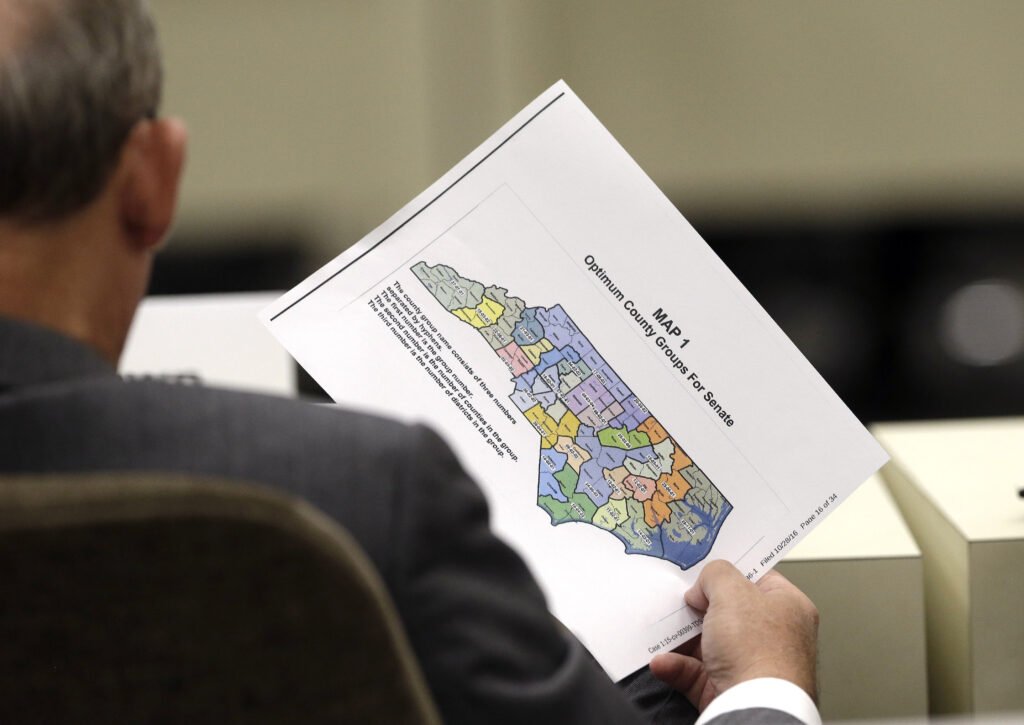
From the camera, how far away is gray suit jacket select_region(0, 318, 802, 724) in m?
0.44

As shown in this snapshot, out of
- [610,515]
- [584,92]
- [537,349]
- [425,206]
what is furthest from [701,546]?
[584,92]

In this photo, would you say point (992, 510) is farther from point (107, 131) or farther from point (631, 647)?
point (107, 131)

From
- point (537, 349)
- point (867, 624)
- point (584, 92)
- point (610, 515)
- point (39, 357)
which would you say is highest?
point (39, 357)

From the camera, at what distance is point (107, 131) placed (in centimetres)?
51

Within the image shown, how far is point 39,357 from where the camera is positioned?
1.58 feet

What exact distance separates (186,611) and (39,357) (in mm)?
151

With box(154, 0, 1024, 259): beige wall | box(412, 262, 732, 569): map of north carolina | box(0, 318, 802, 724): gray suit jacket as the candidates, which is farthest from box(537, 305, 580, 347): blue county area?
box(154, 0, 1024, 259): beige wall

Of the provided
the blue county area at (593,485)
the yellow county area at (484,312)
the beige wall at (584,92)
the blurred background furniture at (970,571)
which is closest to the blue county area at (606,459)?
the blue county area at (593,485)

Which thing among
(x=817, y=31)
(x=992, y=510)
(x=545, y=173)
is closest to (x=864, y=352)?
(x=817, y=31)

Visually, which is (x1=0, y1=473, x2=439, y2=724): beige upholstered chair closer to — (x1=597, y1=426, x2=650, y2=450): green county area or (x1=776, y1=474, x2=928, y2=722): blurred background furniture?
(x1=597, y1=426, x2=650, y2=450): green county area

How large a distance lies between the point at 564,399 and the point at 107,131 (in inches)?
14.4

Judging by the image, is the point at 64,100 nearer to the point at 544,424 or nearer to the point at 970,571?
the point at 544,424

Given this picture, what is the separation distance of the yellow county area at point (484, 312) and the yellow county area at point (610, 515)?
0.48 ft

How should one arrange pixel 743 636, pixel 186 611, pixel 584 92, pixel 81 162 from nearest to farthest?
pixel 186 611
pixel 81 162
pixel 743 636
pixel 584 92
